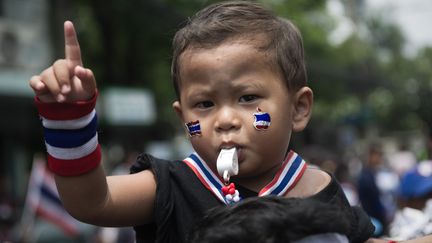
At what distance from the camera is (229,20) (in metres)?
1.90

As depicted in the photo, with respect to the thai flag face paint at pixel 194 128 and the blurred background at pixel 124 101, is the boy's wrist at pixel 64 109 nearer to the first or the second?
the thai flag face paint at pixel 194 128

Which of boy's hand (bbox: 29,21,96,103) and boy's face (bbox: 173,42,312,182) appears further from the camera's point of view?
boy's face (bbox: 173,42,312,182)

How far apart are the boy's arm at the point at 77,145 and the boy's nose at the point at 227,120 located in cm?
28

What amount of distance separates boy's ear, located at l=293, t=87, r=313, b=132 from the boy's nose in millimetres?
267

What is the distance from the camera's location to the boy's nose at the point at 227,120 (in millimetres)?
1756

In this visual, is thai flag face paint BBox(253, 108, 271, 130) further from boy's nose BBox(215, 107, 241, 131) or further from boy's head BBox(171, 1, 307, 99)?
boy's head BBox(171, 1, 307, 99)

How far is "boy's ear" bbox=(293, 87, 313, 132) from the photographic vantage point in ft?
6.47

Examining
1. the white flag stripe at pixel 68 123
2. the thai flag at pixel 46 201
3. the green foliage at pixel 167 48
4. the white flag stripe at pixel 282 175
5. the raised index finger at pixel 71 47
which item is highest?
the raised index finger at pixel 71 47

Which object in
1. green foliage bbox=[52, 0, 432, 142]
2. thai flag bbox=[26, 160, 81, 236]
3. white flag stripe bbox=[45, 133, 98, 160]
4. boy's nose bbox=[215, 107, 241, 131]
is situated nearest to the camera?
white flag stripe bbox=[45, 133, 98, 160]

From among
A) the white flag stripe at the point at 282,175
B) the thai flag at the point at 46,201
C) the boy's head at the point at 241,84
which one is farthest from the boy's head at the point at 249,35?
the thai flag at the point at 46,201

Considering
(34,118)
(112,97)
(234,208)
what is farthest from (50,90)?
(34,118)

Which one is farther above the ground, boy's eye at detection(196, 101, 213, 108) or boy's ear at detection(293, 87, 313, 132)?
boy's eye at detection(196, 101, 213, 108)

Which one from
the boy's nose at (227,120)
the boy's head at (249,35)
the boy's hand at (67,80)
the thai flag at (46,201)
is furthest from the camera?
the thai flag at (46,201)

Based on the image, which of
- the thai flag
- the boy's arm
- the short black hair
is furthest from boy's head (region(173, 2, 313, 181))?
the thai flag
